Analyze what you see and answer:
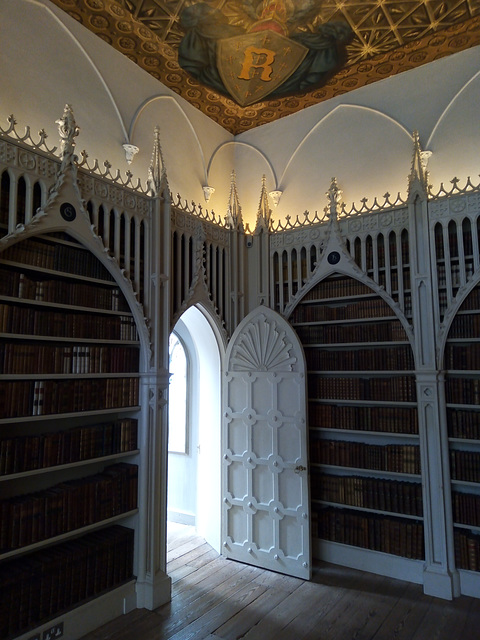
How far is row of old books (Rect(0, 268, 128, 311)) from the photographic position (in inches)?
118

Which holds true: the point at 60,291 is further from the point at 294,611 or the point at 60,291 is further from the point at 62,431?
the point at 294,611

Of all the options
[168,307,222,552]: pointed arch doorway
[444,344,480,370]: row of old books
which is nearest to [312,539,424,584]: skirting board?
[168,307,222,552]: pointed arch doorway

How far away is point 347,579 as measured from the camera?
407 centimetres

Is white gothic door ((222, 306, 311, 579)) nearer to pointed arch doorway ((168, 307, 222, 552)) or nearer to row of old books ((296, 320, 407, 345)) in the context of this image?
pointed arch doorway ((168, 307, 222, 552))

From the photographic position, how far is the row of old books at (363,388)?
4172mm

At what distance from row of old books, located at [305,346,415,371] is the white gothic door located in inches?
15.9

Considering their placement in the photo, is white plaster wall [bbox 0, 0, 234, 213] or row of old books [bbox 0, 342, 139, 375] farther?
white plaster wall [bbox 0, 0, 234, 213]

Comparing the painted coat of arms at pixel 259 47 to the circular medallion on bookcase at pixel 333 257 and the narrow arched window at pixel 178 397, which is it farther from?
the narrow arched window at pixel 178 397

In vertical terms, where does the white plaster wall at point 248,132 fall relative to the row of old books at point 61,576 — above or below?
above

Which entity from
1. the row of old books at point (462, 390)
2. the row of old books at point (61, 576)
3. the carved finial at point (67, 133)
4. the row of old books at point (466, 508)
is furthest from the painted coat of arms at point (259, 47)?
the row of old books at point (61, 576)

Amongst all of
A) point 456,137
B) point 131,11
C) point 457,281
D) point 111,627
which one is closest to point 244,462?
point 111,627

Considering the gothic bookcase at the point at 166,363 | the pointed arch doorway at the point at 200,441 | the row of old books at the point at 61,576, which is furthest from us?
the pointed arch doorway at the point at 200,441

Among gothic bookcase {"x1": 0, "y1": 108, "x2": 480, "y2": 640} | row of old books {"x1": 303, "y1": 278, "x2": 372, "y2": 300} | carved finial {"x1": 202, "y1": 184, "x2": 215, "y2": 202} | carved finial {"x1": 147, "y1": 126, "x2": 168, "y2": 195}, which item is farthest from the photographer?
carved finial {"x1": 202, "y1": 184, "x2": 215, "y2": 202}

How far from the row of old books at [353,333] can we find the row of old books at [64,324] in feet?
6.25
